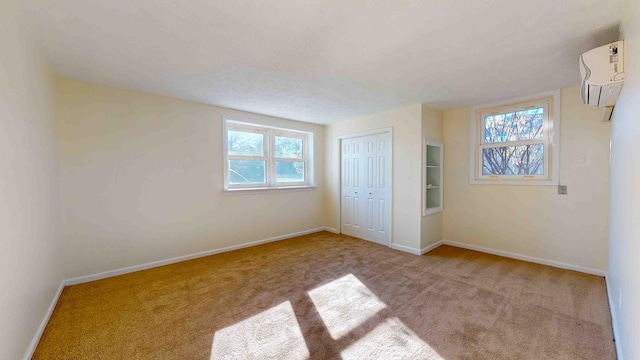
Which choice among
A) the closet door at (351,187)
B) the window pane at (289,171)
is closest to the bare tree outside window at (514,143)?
the closet door at (351,187)

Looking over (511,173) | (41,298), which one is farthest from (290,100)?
(511,173)

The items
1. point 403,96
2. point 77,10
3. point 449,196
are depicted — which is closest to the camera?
point 77,10

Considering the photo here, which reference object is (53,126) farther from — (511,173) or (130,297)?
(511,173)

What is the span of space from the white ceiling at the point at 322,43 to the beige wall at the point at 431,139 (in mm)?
646

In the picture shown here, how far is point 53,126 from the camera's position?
2529mm

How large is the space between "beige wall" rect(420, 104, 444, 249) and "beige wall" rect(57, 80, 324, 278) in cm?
280

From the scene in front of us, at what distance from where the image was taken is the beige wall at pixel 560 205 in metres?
2.93

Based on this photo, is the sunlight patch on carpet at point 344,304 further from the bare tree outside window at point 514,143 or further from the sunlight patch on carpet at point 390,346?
the bare tree outside window at point 514,143

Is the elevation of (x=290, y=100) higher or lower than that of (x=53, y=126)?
higher

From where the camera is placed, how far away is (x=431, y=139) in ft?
13.0

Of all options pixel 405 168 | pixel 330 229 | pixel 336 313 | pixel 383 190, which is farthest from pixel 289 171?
A: pixel 336 313

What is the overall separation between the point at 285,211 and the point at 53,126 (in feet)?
10.6

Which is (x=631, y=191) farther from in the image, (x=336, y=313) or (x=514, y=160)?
(x=514, y=160)

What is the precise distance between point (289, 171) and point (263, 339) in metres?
3.35
